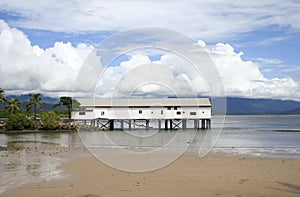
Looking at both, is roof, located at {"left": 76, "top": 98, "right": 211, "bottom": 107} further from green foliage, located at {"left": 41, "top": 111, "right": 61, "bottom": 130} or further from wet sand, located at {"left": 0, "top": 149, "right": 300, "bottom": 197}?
wet sand, located at {"left": 0, "top": 149, "right": 300, "bottom": 197}

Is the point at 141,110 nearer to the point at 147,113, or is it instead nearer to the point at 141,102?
the point at 147,113

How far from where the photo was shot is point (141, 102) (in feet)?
189

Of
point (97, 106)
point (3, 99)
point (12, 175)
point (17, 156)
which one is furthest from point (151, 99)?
point (12, 175)

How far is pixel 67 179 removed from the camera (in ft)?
49.5

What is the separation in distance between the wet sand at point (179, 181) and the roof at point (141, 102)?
38195 mm

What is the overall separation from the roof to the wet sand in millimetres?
38195

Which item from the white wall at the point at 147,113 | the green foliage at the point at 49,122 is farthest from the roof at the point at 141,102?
the green foliage at the point at 49,122

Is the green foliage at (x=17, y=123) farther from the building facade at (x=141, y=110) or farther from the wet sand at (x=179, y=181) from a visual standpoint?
the wet sand at (x=179, y=181)

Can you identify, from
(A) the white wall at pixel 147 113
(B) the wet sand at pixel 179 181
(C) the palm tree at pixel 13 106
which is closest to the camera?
(B) the wet sand at pixel 179 181

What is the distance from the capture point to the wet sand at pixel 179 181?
41.2ft

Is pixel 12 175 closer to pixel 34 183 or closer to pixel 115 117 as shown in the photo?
pixel 34 183

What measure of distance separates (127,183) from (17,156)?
11706 mm

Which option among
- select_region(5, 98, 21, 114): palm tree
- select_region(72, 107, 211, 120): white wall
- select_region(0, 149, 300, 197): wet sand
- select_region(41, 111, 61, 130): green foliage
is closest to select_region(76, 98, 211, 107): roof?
select_region(72, 107, 211, 120): white wall

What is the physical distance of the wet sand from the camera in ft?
41.2
